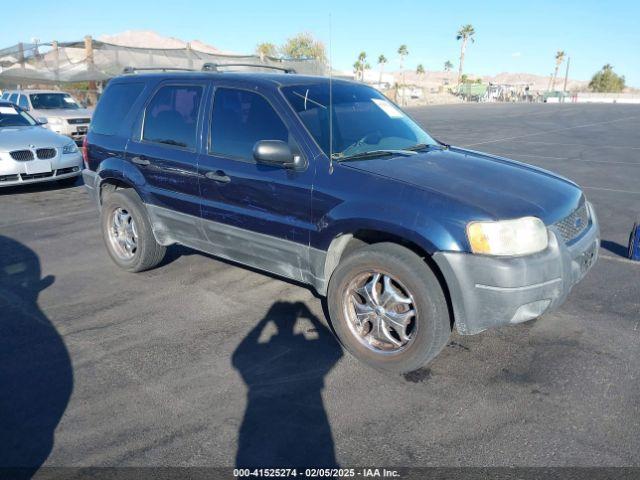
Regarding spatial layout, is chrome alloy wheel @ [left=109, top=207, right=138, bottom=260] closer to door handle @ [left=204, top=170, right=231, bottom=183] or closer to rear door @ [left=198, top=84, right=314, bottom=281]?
rear door @ [left=198, top=84, right=314, bottom=281]

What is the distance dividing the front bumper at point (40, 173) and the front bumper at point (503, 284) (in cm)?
849

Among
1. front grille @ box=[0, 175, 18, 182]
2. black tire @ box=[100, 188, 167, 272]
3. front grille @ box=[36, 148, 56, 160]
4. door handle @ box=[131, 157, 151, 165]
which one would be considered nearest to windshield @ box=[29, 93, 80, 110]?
front grille @ box=[36, 148, 56, 160]

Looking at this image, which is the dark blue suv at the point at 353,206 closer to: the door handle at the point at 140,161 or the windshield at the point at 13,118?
the door handle at the point at 140,161

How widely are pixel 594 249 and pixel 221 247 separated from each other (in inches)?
118

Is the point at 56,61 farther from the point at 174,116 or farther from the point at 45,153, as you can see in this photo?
the point at 174,116

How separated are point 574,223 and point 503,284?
0.98m

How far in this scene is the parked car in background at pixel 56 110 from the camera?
15234 mm

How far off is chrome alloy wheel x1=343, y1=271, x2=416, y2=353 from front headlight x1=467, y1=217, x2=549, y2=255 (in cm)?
57

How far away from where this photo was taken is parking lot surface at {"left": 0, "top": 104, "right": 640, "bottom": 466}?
281 centimetres

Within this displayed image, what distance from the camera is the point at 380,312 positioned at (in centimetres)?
359

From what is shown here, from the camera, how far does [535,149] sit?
1623cm

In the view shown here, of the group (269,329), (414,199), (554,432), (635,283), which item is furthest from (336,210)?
(635,283)

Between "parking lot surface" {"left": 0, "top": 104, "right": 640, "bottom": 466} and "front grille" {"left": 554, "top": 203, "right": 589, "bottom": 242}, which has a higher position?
"front grille" {"left": 554, "top": 203, "right": 589, "bottom": 242}

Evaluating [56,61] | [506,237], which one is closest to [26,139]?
[506,237]
